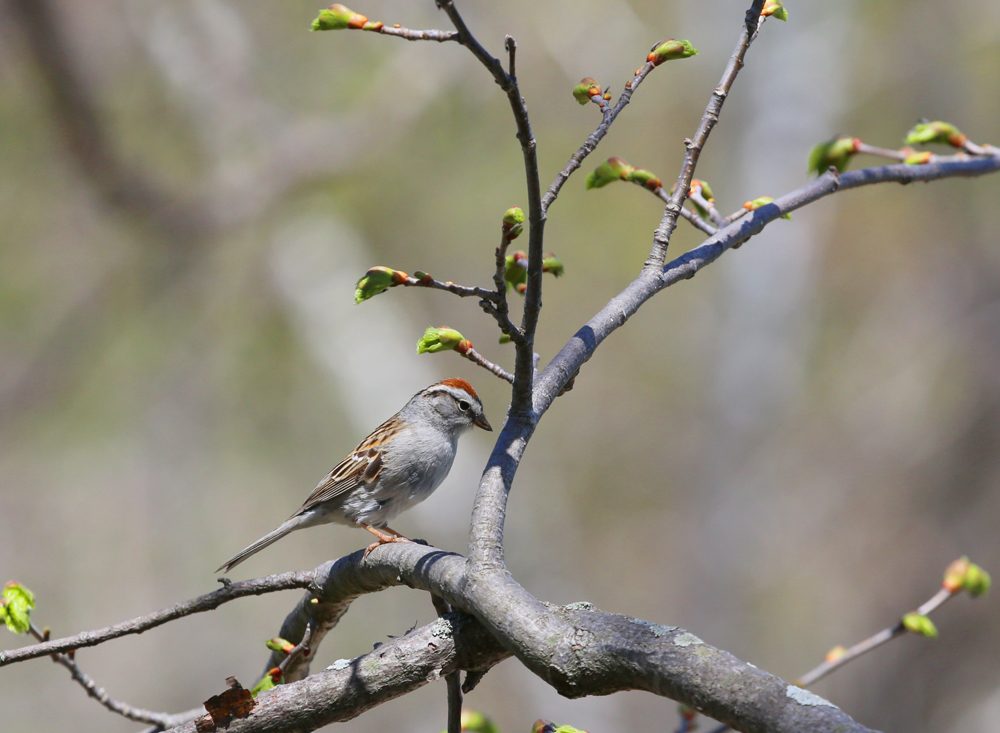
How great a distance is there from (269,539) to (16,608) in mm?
1315

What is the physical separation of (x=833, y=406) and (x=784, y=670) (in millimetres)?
3280

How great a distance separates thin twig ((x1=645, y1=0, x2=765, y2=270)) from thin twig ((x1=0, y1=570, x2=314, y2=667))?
3.95 ft

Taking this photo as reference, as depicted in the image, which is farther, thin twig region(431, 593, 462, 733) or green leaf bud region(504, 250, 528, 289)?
green leaf bud region(504, 250, 528, 289)

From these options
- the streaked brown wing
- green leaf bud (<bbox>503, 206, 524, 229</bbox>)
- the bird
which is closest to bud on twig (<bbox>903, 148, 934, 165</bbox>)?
green leaf bud (<bbox>503, 206, 524, 229</bbox>)

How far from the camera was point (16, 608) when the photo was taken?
6.13ft

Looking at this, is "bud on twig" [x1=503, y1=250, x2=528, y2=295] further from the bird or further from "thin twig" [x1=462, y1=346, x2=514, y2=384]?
the bird

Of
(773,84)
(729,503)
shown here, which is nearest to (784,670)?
(729,503)

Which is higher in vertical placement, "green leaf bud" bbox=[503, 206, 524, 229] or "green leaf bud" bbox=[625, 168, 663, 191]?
"green leaf bud" bbox=[625, 168, 663, 191]

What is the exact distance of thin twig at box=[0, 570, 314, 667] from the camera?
1674mm

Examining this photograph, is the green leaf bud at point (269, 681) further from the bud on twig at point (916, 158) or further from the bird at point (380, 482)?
the bud on twig at point (916, 158)

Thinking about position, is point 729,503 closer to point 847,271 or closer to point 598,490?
point 598,490

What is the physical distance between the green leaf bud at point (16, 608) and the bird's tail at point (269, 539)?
2.96 ft

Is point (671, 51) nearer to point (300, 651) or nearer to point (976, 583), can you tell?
point (300, 651)

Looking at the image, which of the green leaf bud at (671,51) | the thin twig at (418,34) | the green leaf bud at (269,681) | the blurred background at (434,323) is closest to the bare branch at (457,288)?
the thin twig at (418,34)
